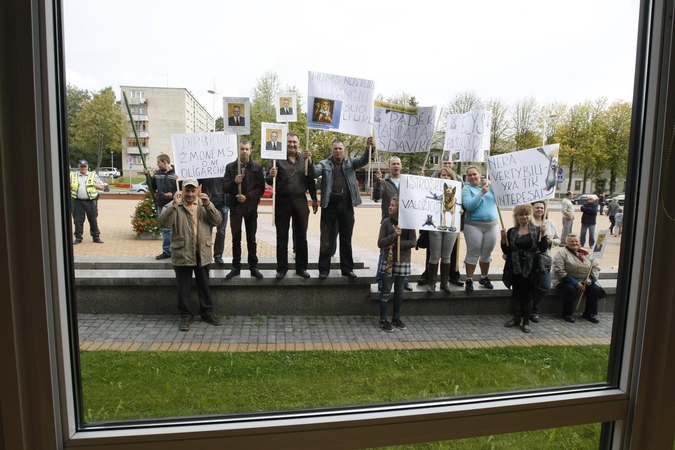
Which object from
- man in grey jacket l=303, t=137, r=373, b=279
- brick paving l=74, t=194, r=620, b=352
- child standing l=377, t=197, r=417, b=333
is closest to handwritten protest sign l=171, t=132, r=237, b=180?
→ brick paving l=74, t=194, r=620, b=352

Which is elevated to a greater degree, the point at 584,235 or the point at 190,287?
the point at 584,235

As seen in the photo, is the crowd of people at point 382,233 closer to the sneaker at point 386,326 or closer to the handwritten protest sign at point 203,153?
the sneaker at point 386,326

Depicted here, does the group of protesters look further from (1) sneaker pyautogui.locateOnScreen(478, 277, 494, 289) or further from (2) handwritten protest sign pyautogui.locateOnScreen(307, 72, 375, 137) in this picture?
(2) handwritten protest sign pyautogui.locateOnScreen(307, 72, 375, 137)

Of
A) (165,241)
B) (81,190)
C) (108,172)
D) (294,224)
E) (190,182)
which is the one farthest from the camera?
(165,241)

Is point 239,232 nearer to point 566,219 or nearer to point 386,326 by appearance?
point 386,326

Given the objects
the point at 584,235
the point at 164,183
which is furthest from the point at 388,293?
the point at 164,183

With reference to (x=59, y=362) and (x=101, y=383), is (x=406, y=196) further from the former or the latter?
(x=59, y=362)

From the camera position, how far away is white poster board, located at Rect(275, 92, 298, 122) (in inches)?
193

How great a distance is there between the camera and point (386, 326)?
4.50 m

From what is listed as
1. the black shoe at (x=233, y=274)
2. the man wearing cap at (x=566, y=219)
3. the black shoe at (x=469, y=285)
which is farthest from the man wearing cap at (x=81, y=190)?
the black shoe at (x=469, y=285)

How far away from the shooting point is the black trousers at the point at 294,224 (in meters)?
4.90

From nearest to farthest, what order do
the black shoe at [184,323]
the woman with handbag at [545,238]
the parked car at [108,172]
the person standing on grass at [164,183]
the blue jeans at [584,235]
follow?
the parked car at [108,172] < the black shoe at [184,323] < the blue jeans at [584,235] < the woman with handbag at [545,238] < the person standing on grass at [164,183]

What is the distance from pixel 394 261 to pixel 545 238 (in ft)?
5.45

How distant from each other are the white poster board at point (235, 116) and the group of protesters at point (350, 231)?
1.26ft
